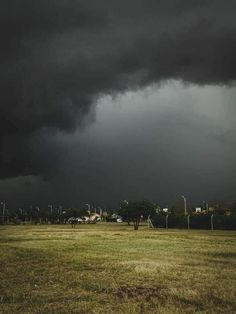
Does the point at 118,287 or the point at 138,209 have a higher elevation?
the point at 138,209

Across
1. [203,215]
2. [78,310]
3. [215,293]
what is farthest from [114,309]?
[203,215]

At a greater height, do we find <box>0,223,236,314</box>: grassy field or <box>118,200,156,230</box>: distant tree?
<box>118,200,156,230</box>: distant tree

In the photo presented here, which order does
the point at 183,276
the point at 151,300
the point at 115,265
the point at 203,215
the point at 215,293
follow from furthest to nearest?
the point at 203,215, the point at 115,265, the point at 183,276, the point at 215,293, the point at 151,300

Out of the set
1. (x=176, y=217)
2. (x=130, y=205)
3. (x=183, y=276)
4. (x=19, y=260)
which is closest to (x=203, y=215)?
(x=176, y=217)

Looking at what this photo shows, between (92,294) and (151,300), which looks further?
(92,294)

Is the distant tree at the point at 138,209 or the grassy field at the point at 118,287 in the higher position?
the distant tree at the point at 138,209

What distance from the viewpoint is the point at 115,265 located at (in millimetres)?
32531

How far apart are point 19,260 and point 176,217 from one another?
11611 centimetres

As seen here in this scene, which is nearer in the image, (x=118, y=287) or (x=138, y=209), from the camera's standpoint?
(x=118, y=287)

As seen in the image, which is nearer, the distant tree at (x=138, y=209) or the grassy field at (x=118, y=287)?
the grassy field at (x=118, y=287)

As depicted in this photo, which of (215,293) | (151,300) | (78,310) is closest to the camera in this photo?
(78,310)

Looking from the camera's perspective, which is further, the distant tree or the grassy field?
the distant tree

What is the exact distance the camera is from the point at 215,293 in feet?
66.7

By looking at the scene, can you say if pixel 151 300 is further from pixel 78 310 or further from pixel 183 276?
pixel 183 276
